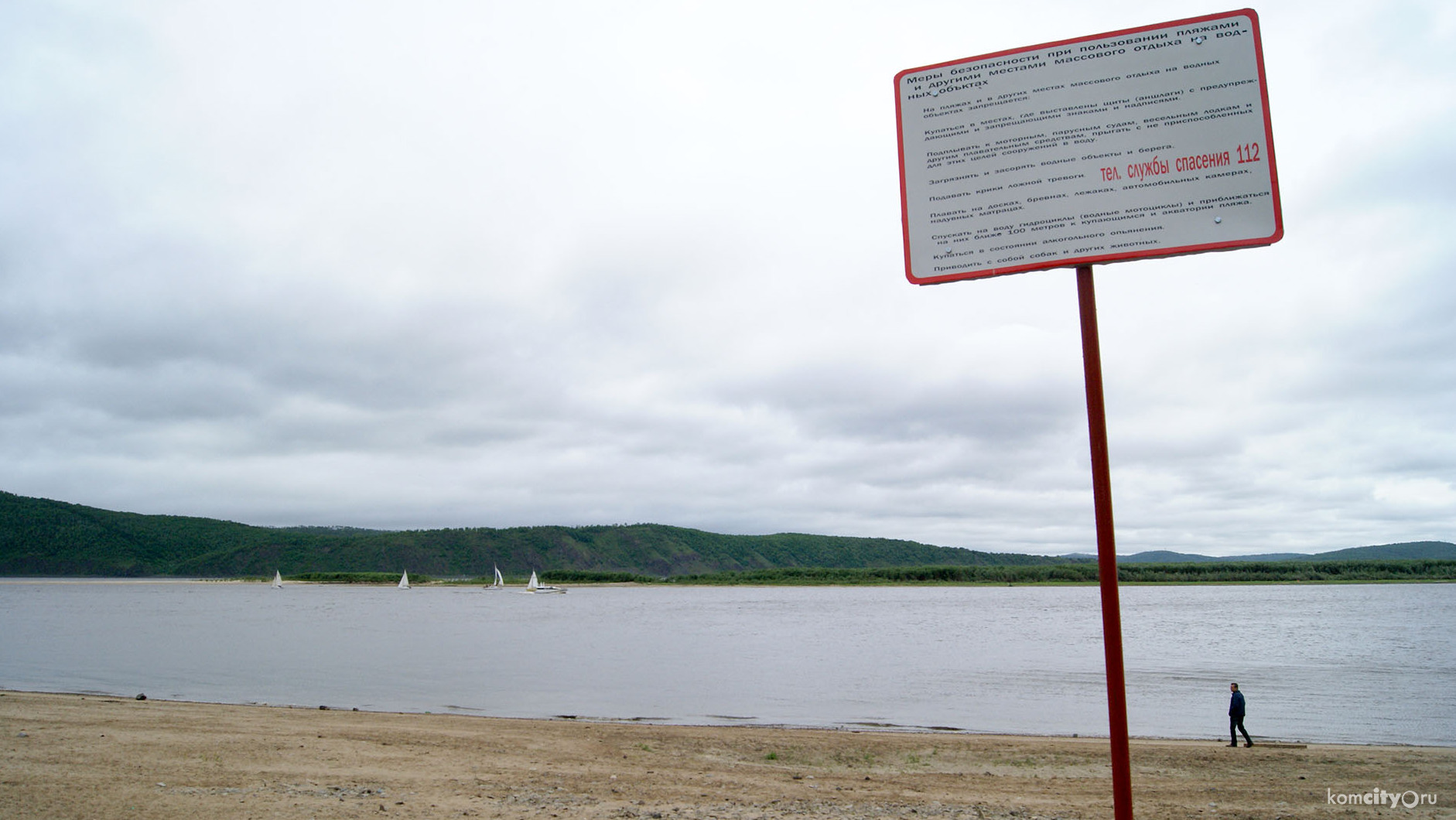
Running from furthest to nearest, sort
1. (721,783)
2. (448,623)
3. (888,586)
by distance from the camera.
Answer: (888,586)
(448,623)
(721,783)

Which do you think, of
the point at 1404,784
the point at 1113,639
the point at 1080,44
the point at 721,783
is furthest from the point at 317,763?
the point at 1404,784

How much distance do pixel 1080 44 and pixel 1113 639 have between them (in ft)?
8.29

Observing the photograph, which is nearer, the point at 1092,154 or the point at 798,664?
the point at 1092,154

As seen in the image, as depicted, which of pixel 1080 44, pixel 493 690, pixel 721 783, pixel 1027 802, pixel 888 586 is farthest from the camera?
pixel 888 586

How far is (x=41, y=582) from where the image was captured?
529 feet

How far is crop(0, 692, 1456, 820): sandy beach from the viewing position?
9109 millimetres

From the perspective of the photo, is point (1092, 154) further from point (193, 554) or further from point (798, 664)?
point (193, 554)

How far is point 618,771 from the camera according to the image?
1192 cm

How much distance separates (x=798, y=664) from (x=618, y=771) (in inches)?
1007

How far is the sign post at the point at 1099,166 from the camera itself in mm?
3445

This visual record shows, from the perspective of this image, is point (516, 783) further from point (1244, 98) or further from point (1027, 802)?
point (1244, 98)
